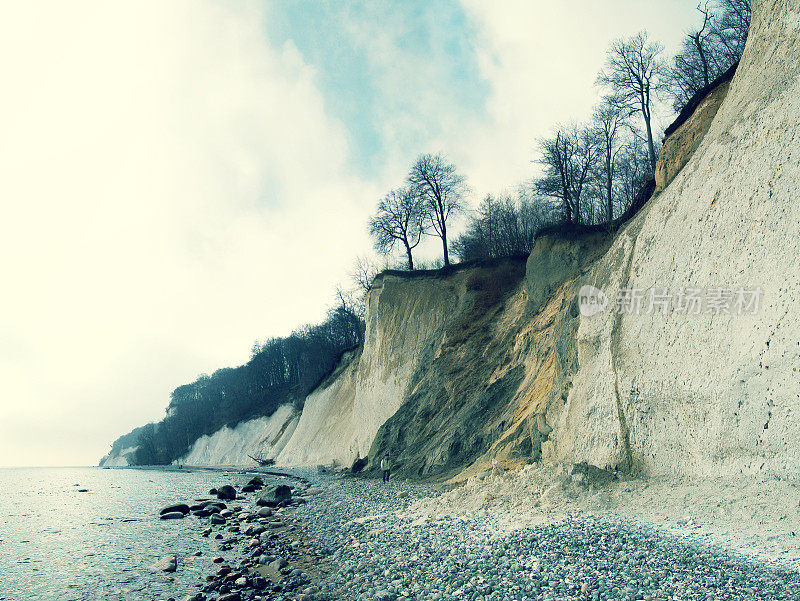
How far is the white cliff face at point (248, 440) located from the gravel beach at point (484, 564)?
41020 mm

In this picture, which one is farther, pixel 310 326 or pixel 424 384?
pixel 310 326

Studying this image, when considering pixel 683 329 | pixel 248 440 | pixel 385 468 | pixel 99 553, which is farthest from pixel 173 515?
pixel 248 440

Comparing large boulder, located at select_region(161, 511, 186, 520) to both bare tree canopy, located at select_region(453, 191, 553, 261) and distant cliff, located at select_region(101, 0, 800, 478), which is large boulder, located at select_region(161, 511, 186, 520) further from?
bare tree canopy, located at select_region(453, 191, 553, 261)

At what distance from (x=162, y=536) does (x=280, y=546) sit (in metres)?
5.38

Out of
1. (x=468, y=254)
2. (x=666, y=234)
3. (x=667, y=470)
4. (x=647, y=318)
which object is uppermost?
(x=468, y=254)

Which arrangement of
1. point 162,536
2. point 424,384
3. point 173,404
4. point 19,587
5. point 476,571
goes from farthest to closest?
point 173,404
point 424,384
point 162,536
point 19,587
point 476,571

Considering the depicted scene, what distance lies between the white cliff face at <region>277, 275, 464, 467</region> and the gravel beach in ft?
51.4

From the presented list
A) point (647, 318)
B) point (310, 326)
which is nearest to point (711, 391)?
point (647, 318)

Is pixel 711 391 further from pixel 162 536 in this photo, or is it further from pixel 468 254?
pixel 468 254

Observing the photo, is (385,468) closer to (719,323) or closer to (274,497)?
(274,497)

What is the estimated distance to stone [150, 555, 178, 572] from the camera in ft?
35.3

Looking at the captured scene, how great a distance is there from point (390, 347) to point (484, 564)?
898 inches

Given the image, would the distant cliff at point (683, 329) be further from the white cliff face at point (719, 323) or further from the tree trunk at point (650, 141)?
the tree trunk at point (650, 141)

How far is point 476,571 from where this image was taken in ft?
25.1
